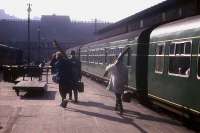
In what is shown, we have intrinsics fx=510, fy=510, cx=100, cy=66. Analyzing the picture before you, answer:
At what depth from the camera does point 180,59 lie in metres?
12.9

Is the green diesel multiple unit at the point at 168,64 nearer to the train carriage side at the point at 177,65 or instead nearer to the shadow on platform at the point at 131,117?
the train carriage side at the point at 177,65

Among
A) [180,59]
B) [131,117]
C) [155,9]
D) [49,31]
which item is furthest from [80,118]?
[49,31]

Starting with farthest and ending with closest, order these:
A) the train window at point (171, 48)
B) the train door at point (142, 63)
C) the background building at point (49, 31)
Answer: the background building at point (49, 31)
the train door at point (142, 63)
the train window at point (171, 48)

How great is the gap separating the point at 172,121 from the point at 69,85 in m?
4.73

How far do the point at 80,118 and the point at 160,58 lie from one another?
3.15 metres

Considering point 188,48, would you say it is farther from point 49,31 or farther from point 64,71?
point 49,31

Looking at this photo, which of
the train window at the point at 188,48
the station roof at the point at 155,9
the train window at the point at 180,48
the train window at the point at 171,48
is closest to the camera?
the train window at the point at 188,48

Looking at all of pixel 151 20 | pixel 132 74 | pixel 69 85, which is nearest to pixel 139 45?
pixel 132 74

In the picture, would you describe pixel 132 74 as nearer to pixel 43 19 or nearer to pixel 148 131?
pixel 148 131

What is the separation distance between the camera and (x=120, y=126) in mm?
12242

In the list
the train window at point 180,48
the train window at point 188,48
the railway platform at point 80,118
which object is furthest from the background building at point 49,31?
the train window at point 188,48

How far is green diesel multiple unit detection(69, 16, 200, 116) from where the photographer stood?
1168 cm

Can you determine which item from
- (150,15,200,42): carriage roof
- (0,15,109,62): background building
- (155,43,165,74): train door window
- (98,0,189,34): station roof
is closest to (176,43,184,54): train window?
(150,15,200,42): carriage roof

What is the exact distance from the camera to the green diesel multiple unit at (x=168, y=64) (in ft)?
38.3
